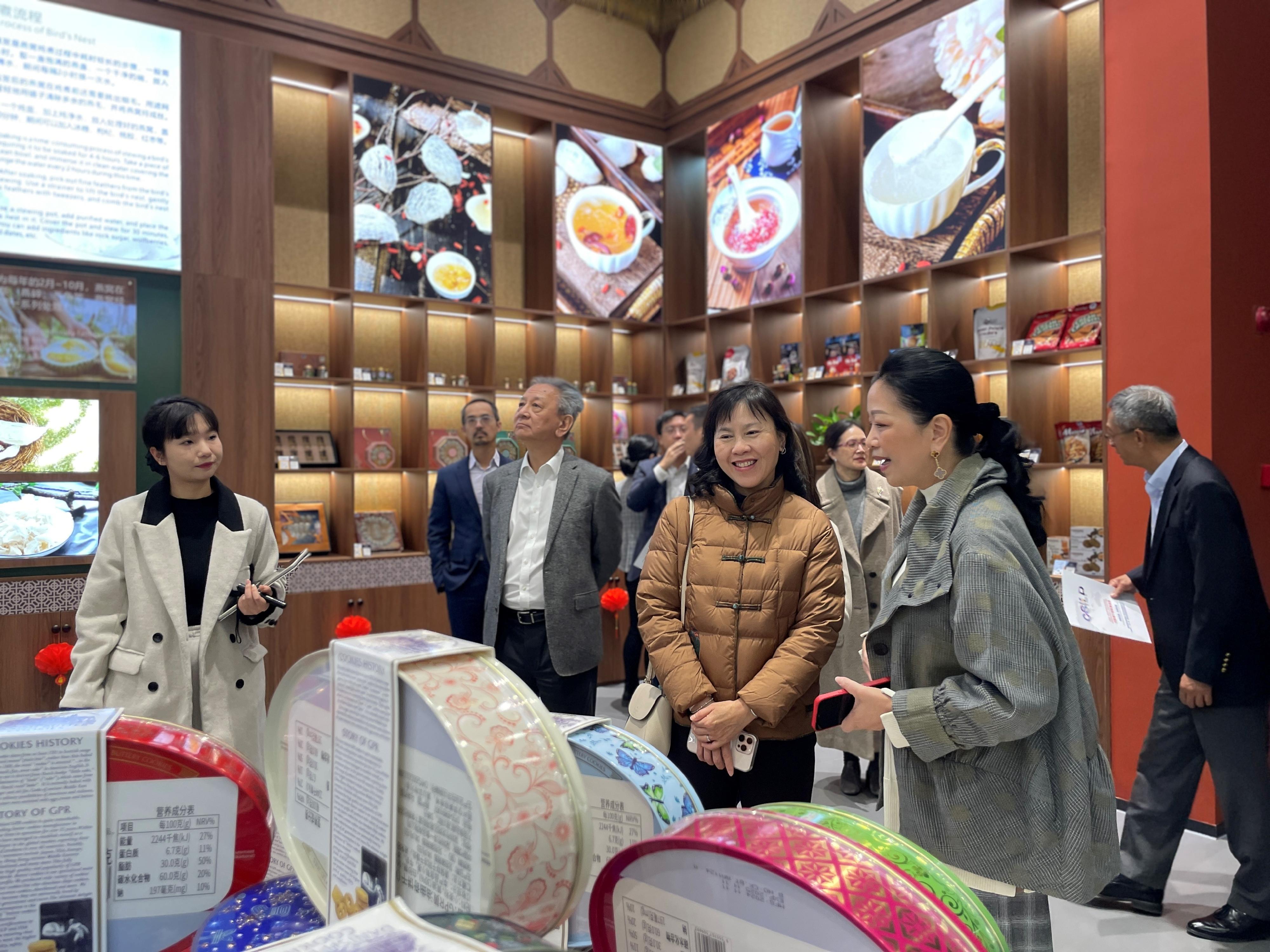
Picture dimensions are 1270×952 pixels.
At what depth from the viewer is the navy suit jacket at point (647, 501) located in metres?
5.16

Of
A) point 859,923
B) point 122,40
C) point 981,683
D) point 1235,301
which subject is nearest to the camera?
point 859,923

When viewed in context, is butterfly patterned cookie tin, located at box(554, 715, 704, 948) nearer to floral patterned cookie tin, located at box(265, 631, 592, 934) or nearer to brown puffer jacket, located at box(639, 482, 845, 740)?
floral patterned cookie tin, located at box(265, 631, 592, 934)

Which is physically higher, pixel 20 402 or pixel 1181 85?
pixel 1181 85

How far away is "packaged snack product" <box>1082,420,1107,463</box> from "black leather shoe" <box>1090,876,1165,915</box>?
222 centimetres

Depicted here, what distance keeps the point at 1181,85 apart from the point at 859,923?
14.0 ft

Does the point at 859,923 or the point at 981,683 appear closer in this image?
the point at 859,923

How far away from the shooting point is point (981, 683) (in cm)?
136

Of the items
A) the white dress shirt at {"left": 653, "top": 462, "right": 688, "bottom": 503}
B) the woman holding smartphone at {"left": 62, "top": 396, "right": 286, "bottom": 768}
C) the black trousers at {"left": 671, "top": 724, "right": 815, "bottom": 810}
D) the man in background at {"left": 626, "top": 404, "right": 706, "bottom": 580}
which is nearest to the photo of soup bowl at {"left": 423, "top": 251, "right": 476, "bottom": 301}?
the man in background at {"left": 626, "top": 404, "right": 706, "bottom": 580}

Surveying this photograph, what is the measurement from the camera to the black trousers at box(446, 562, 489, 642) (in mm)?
4090

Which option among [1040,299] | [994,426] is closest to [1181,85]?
[1040,299]

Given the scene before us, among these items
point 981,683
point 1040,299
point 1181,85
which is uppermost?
point 1181,85

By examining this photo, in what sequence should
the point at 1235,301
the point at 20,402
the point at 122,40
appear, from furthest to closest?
the point at 122,40, the point at 20,402, the point at 1235,301

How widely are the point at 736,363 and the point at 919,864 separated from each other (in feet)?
20.1

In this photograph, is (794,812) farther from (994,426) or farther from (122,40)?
(122,40)
